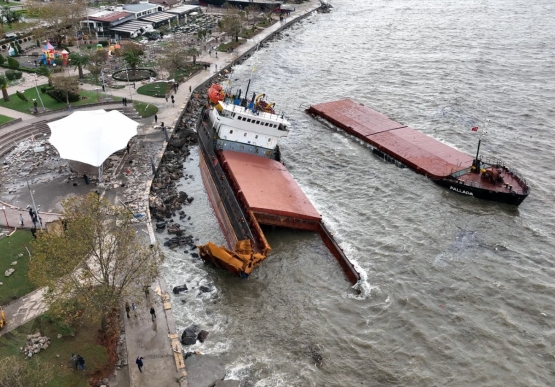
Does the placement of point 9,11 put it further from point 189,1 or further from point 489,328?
point 489,328

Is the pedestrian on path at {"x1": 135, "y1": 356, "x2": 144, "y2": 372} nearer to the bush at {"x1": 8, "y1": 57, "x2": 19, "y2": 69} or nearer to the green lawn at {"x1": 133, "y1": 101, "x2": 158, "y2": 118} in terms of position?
the green lawn at {"x1": 133, "y1": 101, "x2": 158, "y2": 118}

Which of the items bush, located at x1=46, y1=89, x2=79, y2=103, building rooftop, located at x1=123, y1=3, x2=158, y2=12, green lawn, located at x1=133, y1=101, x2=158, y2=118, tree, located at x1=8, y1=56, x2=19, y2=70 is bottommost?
green lawn, located at x1=133, y1=101, x2=158, y2=118

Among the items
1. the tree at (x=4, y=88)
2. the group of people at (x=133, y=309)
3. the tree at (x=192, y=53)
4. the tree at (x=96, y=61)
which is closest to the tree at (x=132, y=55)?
the tree at (x=96, y=61)

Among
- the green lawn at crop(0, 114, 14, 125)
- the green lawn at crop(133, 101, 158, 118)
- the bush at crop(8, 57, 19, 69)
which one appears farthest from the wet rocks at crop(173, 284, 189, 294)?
the bush at crop(8, 57, 19, 69)

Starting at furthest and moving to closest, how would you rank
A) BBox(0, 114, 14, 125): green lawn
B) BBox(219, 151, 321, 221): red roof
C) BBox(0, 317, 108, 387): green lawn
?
BBox(0, 114, 14, 125): green lawn → BBox(219, 151, 321, 221): red roof → BBox(0, 317, 108, 387): green lawn

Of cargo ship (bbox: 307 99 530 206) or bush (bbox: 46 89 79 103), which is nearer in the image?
cargo ship (bbox: 307 99 530 206)

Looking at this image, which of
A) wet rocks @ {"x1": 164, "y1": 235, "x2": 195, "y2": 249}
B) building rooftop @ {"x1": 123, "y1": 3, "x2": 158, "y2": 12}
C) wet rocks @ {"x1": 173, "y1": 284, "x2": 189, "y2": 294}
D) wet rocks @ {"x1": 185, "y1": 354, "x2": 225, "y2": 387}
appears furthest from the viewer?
building rooftop @ {"x1": 123, "y1": 3, "x2": 158, "y2": 12}

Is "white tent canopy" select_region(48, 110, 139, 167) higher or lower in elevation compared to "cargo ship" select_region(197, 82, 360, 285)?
higher
